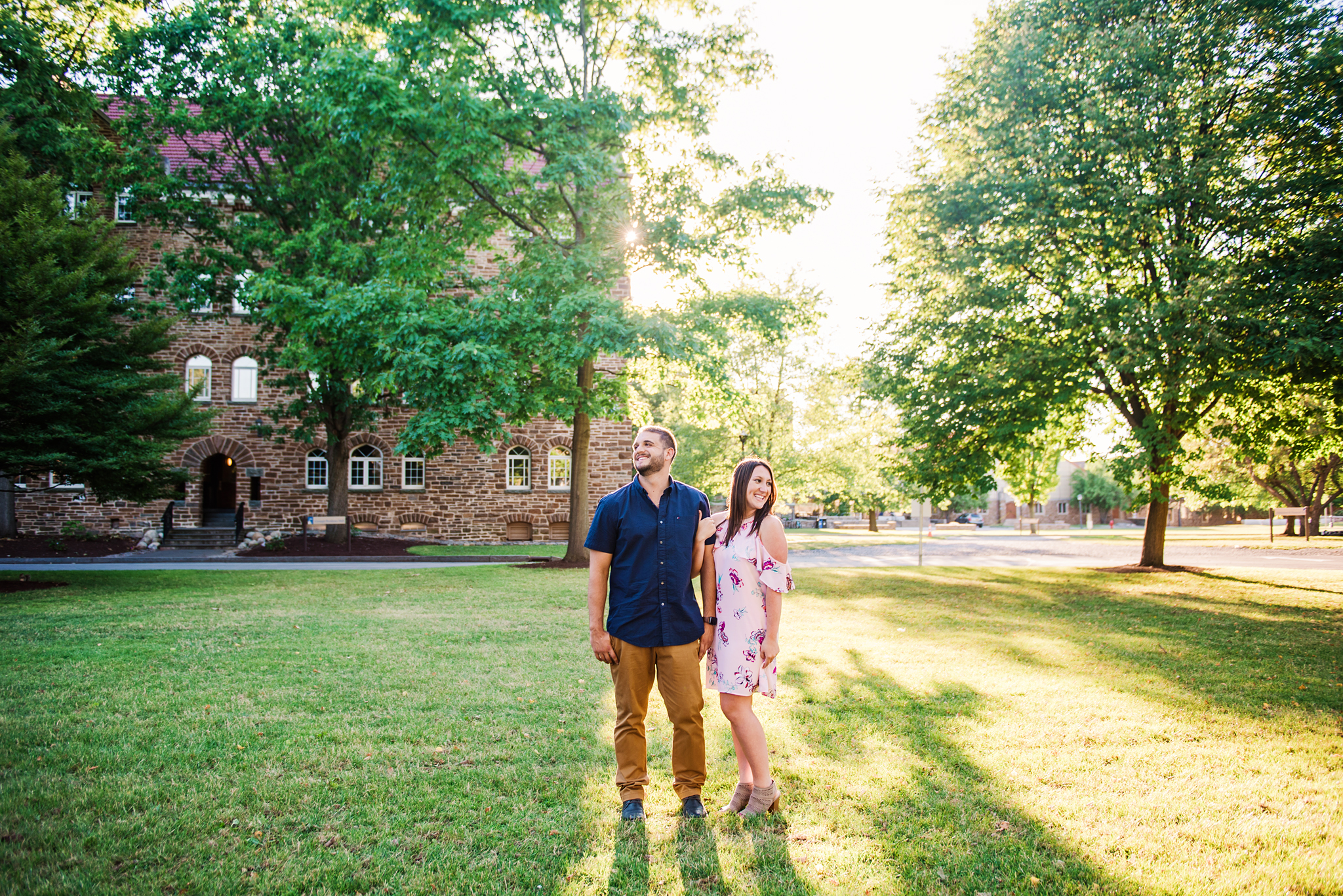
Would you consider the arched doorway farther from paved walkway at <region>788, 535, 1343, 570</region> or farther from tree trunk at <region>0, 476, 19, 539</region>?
paved walkway at <region>788, 535, 1343, 570</region>

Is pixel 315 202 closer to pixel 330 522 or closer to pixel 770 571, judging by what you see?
pixel 330 522

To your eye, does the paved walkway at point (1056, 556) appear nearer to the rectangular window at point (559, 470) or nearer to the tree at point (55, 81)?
the rectangular window at point (559, 470)

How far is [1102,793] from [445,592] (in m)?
10.8

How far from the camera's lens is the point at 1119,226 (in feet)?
44.6

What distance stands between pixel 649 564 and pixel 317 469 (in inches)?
1016

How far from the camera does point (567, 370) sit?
50.3 feet

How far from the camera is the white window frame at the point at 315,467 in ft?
86.2

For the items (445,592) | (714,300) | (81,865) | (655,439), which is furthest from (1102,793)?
(714,300)

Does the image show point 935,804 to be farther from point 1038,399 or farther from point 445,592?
point 1038,399

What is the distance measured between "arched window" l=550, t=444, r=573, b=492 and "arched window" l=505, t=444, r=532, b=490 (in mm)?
823

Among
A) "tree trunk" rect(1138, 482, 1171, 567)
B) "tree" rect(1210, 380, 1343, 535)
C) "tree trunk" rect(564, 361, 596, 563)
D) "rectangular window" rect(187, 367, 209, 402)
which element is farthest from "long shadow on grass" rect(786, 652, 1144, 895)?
"rectangular window" rect(187, 367, 209, 402)

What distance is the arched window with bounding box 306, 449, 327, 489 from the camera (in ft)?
86.4

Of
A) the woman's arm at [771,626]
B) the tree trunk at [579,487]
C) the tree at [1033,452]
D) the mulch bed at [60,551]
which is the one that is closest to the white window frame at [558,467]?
the tree trunk at [579,487]

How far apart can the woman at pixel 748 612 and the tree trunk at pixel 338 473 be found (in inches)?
785
